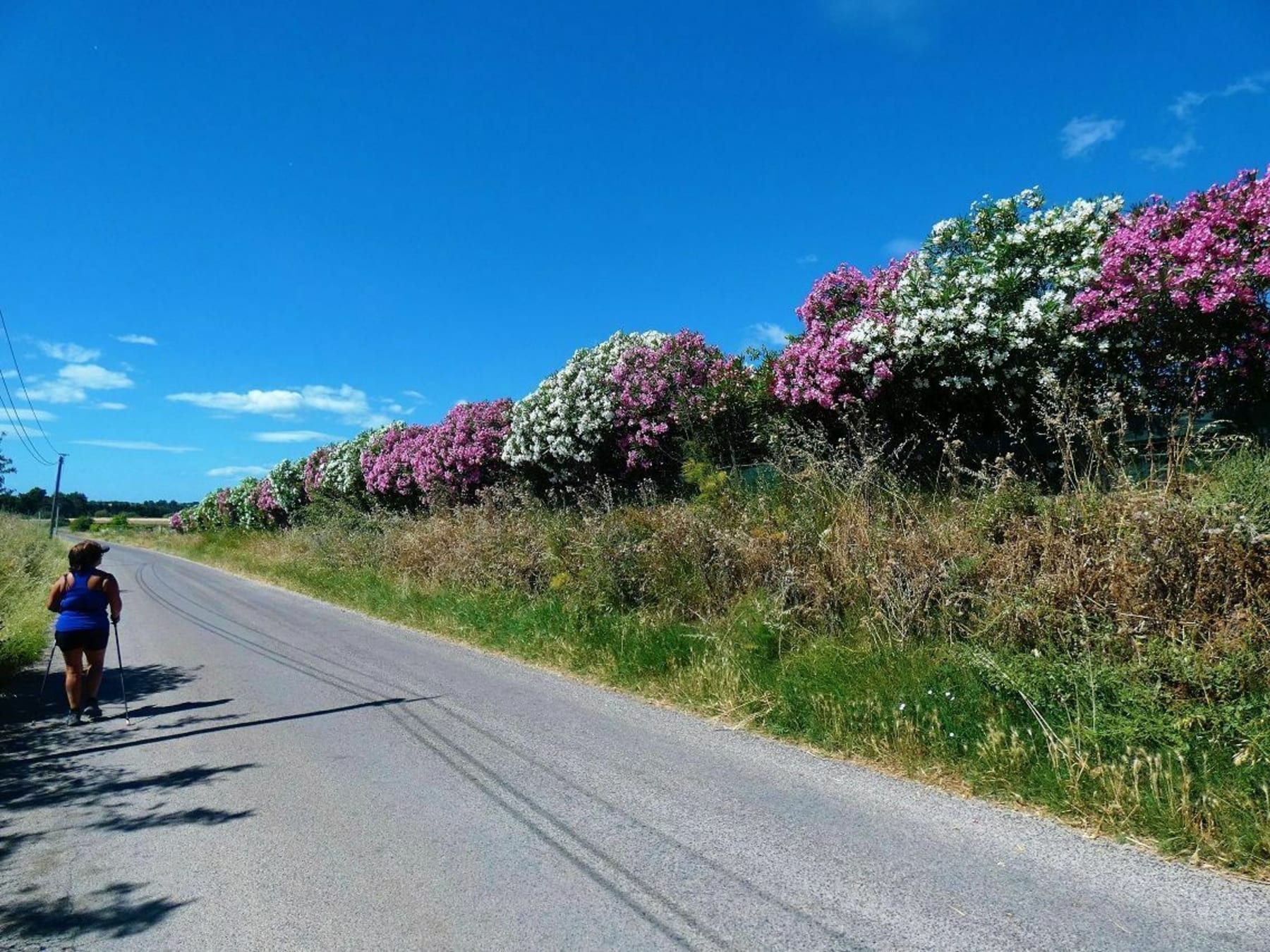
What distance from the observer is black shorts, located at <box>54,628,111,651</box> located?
7.55m

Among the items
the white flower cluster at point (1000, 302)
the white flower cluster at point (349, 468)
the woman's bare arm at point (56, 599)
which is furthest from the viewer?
the white flower cluster at point (349, 468)

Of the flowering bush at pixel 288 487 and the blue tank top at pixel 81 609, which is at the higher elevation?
the flowering bush at pixel 288 487

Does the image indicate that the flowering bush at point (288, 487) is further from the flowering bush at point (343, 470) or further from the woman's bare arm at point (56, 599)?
the woman's bare arm at point (56, 599)

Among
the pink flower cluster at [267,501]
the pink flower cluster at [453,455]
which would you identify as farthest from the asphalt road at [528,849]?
the pink flower cluster at [267,501]

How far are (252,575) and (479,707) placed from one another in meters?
23.3

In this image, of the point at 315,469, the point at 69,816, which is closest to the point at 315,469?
the point at 315,469

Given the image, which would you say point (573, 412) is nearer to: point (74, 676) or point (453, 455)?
point (453, 455)

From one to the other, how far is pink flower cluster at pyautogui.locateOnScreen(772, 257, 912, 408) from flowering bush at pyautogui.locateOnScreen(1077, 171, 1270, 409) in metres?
2.32

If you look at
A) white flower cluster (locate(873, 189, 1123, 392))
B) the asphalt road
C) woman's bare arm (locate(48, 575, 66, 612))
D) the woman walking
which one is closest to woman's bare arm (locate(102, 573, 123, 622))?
→ the woman walking

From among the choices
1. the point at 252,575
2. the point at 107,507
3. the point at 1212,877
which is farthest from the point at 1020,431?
the point at 107,507

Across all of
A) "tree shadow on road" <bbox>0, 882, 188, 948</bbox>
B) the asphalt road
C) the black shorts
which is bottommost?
the asphalt road

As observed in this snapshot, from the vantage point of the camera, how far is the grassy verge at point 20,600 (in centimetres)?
959

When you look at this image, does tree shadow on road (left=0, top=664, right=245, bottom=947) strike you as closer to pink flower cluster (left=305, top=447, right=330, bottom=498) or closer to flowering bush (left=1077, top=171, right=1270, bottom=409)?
flowering bush (left=1077, top=171, right=1270, bottom=409)

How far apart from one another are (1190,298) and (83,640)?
36.1 feet
